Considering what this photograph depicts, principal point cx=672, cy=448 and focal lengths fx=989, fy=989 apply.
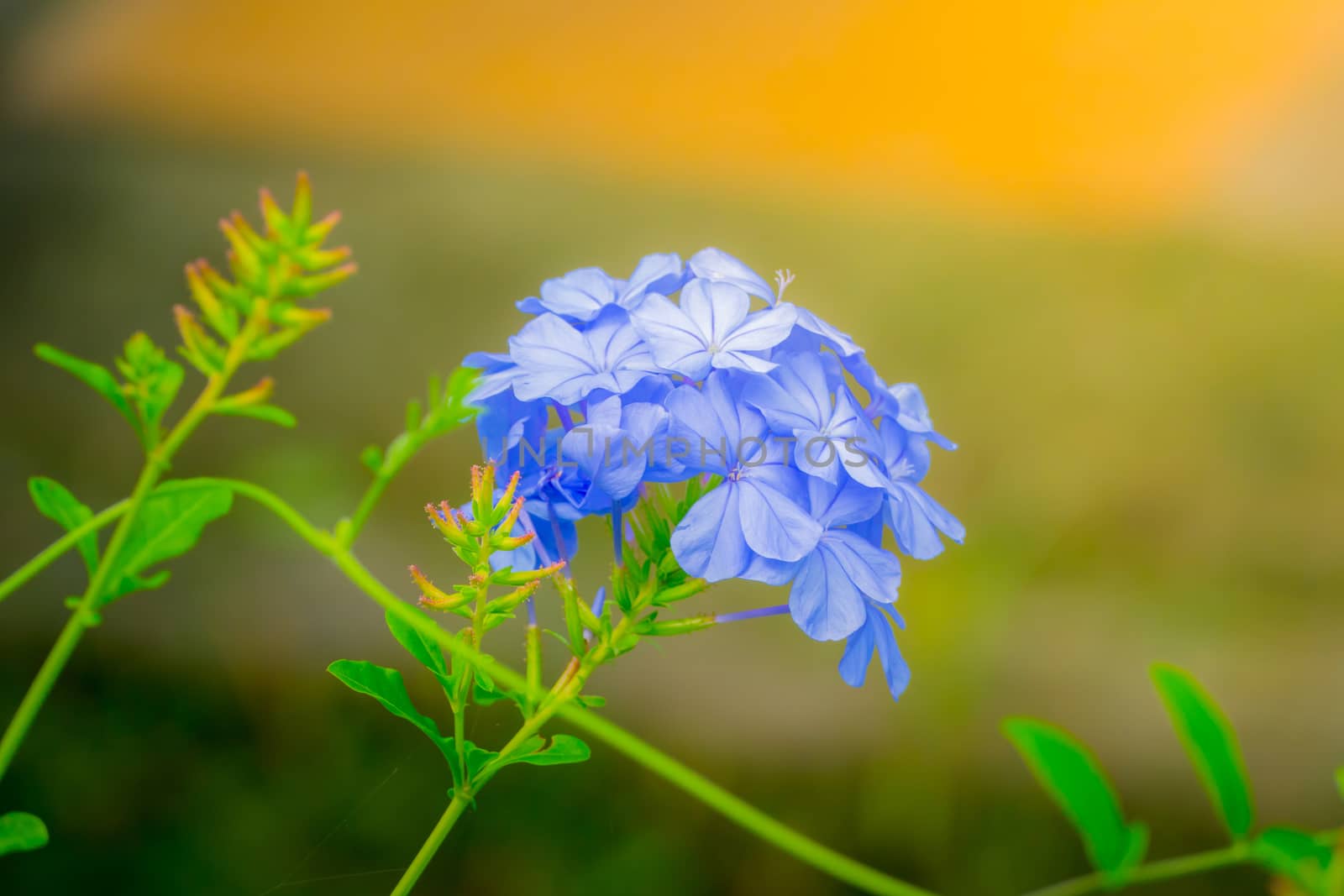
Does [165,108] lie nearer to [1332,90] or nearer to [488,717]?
[488,717]

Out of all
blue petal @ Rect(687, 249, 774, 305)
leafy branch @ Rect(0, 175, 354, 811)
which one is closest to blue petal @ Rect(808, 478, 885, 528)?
blue petal @ Rect(687, 249, 774, 305)

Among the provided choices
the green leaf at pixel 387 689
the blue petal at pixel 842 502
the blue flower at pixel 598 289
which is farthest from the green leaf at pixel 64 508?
the blue petal at pixel 842 502

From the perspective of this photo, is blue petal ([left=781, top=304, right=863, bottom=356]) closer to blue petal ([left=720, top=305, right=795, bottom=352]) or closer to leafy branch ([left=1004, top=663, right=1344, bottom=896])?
blue petal ([left=720, top=305, right=795, bottom=352])

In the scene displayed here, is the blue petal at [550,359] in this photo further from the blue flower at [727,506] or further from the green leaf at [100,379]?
the green leaf at [100,379]

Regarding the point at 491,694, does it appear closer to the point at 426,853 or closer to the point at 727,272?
the point at 426,853

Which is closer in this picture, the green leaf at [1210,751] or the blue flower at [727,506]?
the blue flower at [727,506]

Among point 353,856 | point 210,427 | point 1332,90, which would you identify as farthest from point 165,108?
point 1332,90
